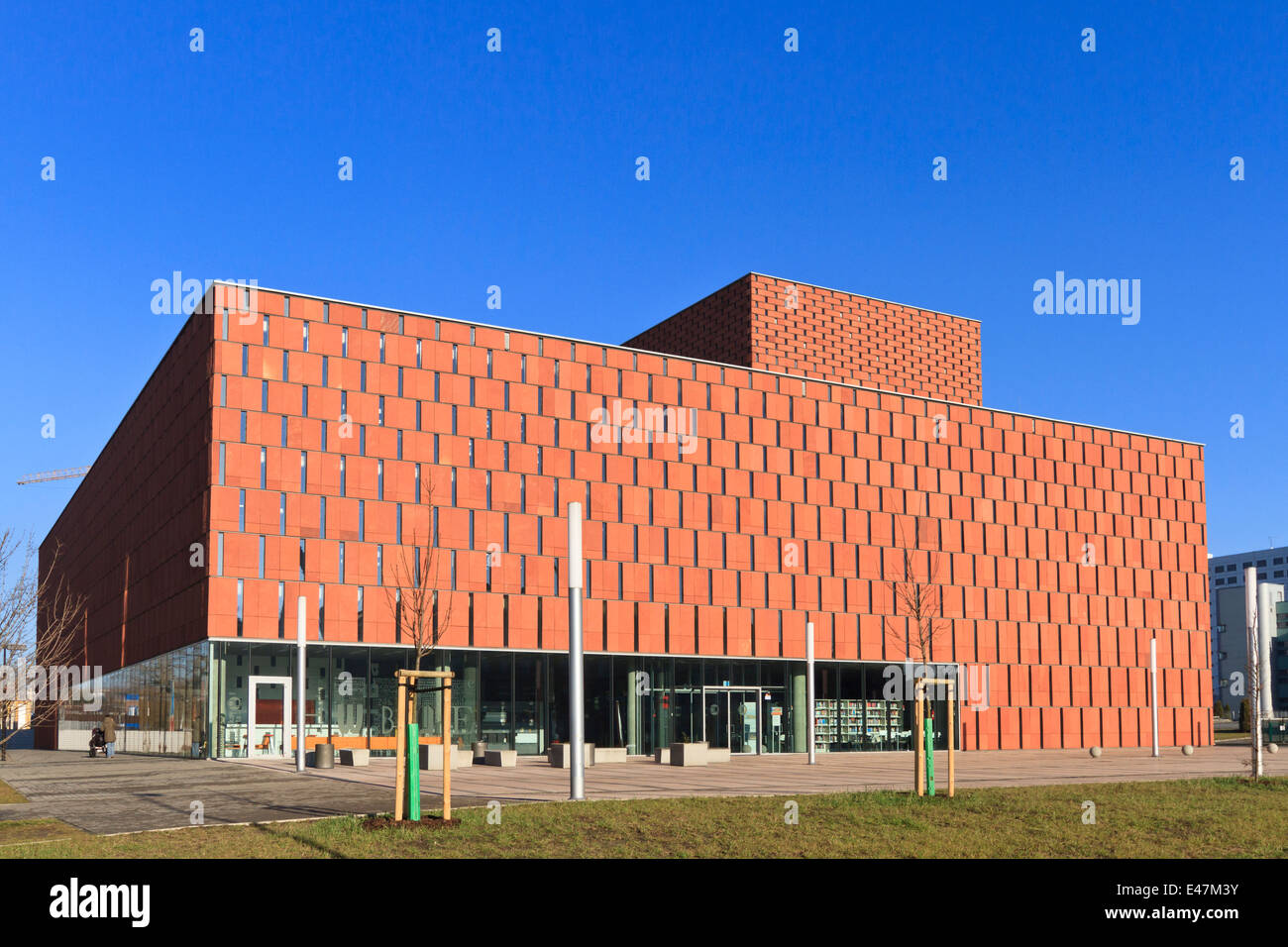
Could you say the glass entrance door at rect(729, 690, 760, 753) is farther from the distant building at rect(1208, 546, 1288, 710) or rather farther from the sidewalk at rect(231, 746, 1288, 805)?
the distant building at rect(1208, 546, 1288, 710)

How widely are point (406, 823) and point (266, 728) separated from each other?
95.9 ft

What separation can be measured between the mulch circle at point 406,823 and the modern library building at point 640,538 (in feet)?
65.9

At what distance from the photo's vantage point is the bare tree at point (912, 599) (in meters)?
57.4

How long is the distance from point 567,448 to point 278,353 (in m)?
12.1

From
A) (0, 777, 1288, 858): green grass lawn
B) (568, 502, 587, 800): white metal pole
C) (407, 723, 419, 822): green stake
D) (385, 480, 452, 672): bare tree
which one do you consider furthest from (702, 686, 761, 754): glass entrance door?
(407, 723, 419, 822): green stake

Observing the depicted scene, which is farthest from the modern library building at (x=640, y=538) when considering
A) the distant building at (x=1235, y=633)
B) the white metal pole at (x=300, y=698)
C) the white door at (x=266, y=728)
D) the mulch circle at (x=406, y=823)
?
the distant building at (x=1235, y=633)

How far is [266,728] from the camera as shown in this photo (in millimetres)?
43375

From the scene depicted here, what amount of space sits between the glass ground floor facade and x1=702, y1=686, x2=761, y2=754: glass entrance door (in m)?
0.05

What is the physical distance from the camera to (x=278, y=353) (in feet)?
148

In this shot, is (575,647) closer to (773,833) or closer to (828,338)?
(773,833)

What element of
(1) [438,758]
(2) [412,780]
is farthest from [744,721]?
(2) [412,780]

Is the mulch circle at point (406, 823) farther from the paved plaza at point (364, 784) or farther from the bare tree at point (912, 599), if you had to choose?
the bare tree at point (912, 599)
